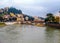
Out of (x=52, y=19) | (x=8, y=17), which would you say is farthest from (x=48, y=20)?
(x=8, y=17)

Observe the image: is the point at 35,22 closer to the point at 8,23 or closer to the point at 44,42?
the point at 8,23

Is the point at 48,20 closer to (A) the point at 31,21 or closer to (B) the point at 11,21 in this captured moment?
(A) the point at 31,21

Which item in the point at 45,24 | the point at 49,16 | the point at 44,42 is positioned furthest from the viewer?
the point at 49,16

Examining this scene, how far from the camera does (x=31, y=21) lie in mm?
23062

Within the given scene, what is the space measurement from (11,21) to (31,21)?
2164 mm

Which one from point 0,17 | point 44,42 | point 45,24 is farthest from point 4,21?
point 44,42

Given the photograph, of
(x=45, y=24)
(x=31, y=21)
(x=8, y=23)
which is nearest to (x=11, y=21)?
(x=8, y=23)

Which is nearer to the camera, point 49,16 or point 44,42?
point 44,42

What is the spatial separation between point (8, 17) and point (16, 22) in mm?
1414

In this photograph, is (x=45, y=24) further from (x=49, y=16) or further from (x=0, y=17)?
(x=0, y=17)

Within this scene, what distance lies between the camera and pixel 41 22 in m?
22.7

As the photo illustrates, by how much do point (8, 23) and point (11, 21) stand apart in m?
0.44

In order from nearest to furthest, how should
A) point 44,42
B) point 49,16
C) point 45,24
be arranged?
point 44,42
point 45,24
point 49,16

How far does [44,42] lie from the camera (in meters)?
6.50
